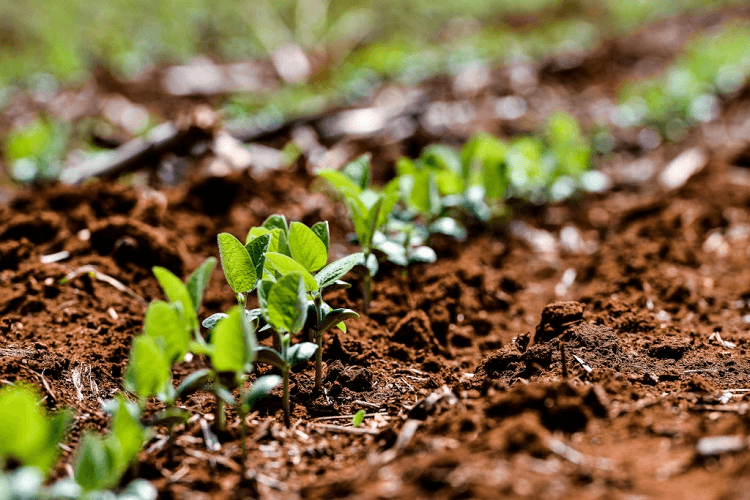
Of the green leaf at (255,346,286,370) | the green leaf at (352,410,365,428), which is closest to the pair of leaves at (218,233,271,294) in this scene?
the green leaf at (255,346,286,370)

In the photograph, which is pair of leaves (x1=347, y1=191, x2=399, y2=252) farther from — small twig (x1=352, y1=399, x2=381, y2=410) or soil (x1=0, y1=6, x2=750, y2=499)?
small twig (x1=352, y1=399, x2=381, y2=410)

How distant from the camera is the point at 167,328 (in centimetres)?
147

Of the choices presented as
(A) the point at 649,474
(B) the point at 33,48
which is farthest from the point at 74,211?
(B) the point at 33,48

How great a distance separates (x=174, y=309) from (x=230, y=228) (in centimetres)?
151

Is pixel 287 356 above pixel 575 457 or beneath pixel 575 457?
above

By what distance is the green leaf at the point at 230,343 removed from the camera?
1.44m

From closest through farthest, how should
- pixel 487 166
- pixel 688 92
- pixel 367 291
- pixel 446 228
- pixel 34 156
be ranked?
pixel 367 291 < pixel 446 228 < pixel 487 166 < pixel 34 156 < pixel 688 92

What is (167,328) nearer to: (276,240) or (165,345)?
(165,345)

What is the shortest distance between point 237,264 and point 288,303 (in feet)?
0.71

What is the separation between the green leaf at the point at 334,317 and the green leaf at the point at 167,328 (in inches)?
16.8

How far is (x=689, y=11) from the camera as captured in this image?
9531 mm

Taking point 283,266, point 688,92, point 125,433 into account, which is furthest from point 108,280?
point 688,92

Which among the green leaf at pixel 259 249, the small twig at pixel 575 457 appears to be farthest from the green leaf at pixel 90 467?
the small twig at pixel 575 457

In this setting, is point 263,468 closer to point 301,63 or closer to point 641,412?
point 641,412
